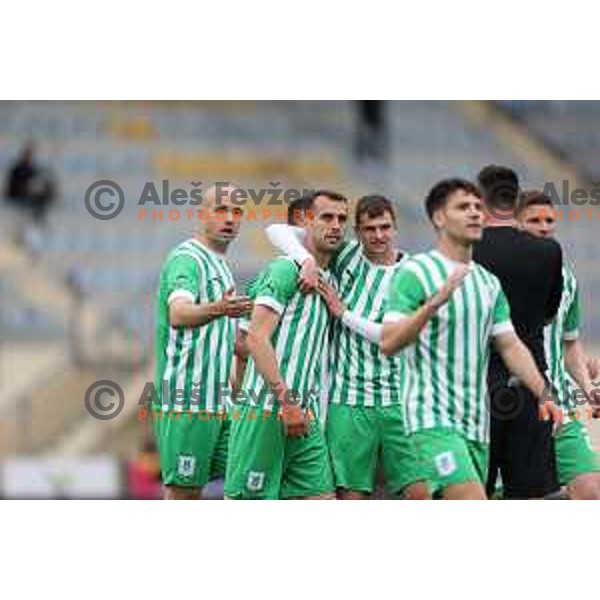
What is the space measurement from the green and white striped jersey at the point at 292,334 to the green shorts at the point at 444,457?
97 cm

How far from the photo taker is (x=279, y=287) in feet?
24.4

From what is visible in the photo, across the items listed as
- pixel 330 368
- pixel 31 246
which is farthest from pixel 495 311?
pixel 31 246

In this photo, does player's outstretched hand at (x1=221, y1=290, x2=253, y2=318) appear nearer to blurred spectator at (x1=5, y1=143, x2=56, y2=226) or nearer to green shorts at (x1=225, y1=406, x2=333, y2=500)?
green shorts at (x1=225, y1=406, x2=333, y2=500)

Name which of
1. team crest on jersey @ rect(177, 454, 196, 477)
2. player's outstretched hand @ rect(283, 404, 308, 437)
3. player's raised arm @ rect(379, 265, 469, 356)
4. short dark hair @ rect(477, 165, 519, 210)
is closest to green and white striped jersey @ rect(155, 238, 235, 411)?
team crest on jersey @ rect(177, 454, 196, 477)

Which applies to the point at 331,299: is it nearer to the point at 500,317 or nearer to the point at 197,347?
the point at 197,347

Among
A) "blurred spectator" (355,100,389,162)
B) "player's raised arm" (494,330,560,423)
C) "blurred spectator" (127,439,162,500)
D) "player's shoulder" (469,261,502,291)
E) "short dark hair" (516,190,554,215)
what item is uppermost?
"blurred spectator" (355,100,389,162)

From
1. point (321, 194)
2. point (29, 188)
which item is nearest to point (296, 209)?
point (321, 194)

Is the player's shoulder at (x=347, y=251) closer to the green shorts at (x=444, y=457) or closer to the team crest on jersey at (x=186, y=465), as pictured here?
→ the team crest on jersey at (x=186, y=465)

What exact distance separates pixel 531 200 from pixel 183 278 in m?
1.57

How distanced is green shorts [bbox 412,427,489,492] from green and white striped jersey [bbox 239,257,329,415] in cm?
97

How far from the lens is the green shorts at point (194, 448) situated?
26.2 ft

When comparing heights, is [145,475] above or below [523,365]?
below

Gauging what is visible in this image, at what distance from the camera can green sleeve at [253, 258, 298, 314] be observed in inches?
293

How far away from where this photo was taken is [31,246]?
15016mm
